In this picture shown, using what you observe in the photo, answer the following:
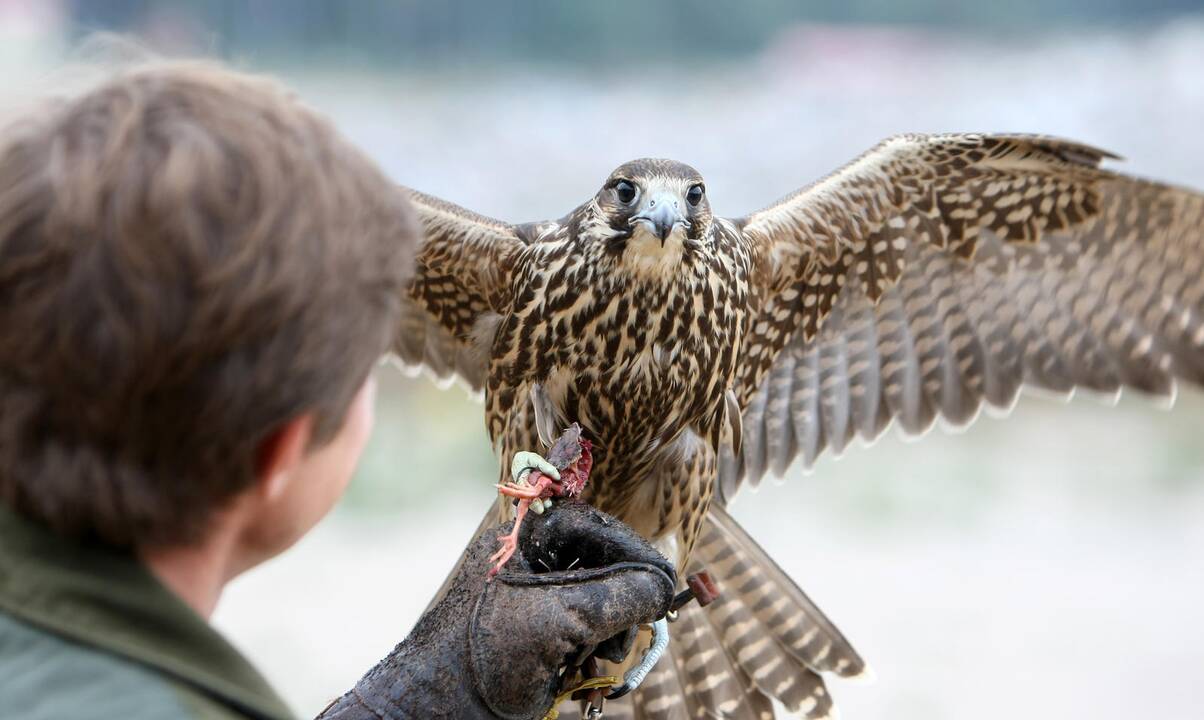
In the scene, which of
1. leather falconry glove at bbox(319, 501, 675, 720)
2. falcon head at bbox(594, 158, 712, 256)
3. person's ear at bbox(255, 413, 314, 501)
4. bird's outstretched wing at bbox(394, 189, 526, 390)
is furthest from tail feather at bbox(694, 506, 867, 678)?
person's ear at bbox(255, 413, 314, 501)

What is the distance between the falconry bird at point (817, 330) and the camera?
9.55ft

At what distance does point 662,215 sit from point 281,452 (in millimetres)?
1509

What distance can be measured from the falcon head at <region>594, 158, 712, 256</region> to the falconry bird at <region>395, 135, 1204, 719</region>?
3.8 inches

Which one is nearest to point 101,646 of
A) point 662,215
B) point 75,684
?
point 75,684

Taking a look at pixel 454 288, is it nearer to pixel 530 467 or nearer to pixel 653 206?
pixel 653 206

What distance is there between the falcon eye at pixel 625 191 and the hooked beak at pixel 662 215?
0.07 m

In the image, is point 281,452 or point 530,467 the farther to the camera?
point 530,467

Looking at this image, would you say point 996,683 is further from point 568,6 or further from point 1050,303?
point 568,6

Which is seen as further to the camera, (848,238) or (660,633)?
(848,238)

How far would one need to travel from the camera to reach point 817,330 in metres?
3.50

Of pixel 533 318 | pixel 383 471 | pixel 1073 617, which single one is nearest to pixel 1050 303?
pixel 533 318

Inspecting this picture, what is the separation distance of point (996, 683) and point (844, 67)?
6723 mm

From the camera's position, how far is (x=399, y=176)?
9852 mm

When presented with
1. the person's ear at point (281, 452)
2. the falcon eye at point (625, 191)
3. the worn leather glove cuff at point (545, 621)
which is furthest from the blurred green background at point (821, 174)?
the person's ear at point (281, 452)
